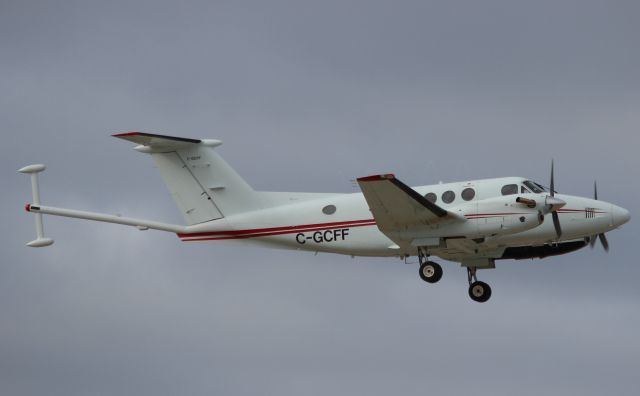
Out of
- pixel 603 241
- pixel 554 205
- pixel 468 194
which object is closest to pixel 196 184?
pixel 468 194

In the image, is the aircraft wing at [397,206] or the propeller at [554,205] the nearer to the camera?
the aircraft wing at [397,206]

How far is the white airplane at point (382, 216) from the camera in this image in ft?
117

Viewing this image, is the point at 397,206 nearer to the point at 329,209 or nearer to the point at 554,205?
the point at 329,209

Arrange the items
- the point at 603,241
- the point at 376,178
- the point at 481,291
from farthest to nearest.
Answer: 1. the point at 603,241
2. the point at 481,291
3. the point at 376,178

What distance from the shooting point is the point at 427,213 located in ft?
117

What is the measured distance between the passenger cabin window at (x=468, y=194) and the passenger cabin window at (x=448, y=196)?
0.31 meters

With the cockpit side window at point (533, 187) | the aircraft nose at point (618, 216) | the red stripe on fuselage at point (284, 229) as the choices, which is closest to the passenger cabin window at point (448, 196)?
the cockpit side window at point (533, 187)

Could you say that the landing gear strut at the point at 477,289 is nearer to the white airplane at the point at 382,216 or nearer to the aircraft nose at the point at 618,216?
the white airplane at the point at 382,216

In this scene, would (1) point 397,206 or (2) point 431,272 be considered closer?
(1) point 397,206

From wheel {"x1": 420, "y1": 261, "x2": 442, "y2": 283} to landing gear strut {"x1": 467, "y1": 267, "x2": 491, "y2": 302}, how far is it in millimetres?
3065

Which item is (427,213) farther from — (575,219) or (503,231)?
(575,219)

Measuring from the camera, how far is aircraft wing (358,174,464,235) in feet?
113

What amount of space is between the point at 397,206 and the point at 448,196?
2059 millimetres

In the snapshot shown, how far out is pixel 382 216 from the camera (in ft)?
117
